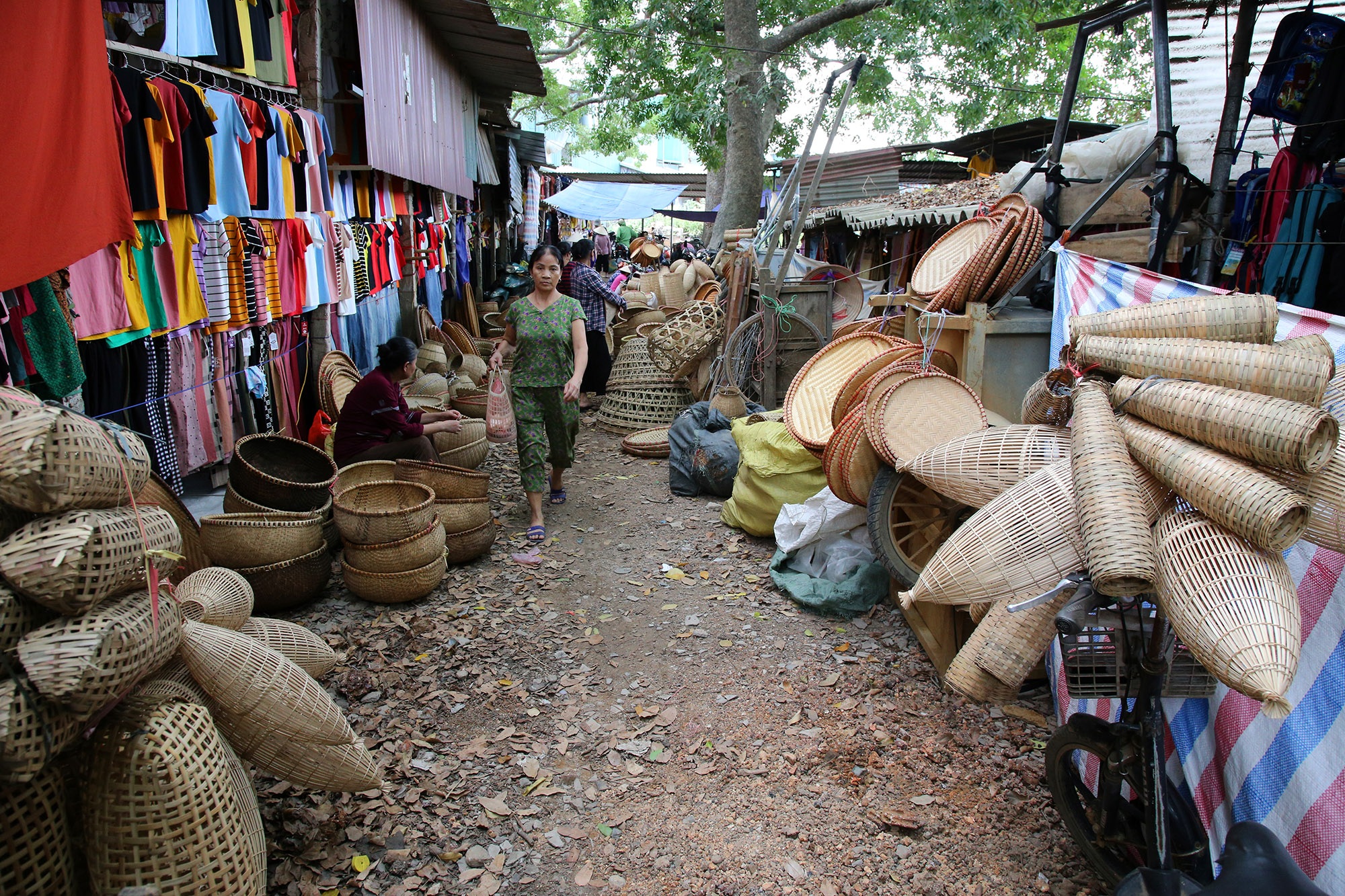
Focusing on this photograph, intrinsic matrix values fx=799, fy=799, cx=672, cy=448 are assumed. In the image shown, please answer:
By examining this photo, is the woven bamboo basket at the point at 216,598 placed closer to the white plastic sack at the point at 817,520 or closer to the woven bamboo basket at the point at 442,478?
the woven bamboo basket at the point at 442,478

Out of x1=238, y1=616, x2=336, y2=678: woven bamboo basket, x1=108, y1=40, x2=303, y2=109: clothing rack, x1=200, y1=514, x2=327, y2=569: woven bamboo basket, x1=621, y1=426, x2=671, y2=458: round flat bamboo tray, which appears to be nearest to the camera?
x1=238, y1=616, x2=336, y2=678: woven bamboo basket

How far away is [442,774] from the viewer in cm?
319

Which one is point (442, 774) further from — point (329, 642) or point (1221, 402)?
point (1221, 402)

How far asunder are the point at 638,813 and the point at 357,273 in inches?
256

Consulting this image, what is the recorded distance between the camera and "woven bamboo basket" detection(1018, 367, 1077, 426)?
2.72 m

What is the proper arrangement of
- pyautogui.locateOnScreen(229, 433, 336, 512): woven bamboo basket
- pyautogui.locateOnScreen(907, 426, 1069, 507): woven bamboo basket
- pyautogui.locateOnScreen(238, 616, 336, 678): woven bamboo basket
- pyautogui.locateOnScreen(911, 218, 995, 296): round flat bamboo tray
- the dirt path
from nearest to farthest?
pyautogui.locateOnScreen(907, 426, 1069, 507): woven bamboo basket, the dirt path, pyautogui.locateOnScreen(238, 616, 336, 678): woven bamboo basket, pyautogui.locateOnScreen(229, 433, 336, 512): woven bamboo basket, pyautogui.locateOnScreen(911, 218, 995, 296): round flat bamboo tray

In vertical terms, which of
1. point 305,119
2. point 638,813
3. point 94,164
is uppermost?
point 305,119

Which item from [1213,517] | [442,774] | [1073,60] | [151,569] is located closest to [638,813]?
[442,774]

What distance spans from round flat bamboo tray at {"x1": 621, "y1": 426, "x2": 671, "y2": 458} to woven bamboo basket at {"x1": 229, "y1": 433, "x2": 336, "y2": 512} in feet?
10.7

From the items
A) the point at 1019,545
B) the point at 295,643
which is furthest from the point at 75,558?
the point at 1019,545

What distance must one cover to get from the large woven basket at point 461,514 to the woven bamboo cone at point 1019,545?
328 centimetres

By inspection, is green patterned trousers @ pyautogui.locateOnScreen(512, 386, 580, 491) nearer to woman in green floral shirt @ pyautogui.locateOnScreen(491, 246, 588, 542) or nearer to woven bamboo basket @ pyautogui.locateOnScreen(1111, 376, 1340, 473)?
woman in green floral shirt @ pyautogui.locateOnScreen(491, 246, 588, 542)

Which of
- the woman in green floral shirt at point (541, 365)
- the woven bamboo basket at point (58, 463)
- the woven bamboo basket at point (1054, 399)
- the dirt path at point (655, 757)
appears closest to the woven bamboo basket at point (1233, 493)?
the woven bamboo basket at point (1054, 399)

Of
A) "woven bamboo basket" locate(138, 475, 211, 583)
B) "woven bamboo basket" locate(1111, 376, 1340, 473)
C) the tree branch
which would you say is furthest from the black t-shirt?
the tree branch
